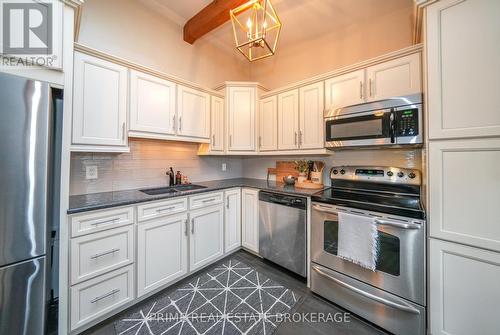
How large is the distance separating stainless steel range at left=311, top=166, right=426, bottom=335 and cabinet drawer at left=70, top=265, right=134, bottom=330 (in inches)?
67.5

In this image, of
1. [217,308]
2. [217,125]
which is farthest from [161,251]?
[217,125]

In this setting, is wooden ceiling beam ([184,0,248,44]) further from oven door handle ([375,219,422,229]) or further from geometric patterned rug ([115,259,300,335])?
geometric patterned rug ([115,259,300,335])

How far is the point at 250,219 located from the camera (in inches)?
102

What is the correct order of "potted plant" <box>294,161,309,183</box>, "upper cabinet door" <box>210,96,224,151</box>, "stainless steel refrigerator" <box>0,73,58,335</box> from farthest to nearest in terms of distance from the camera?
"upper cabinet door" <box>210,96,224,151</box> → "potted plant" <box>294,161,309,183</box> → "stainless steel refrigerator" <box>0,73,58,335</box>

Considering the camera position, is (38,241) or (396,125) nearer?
(38,241)

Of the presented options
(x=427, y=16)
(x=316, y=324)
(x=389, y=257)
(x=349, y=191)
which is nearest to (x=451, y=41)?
(x=427, y=16)

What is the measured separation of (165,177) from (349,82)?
8.10 ft

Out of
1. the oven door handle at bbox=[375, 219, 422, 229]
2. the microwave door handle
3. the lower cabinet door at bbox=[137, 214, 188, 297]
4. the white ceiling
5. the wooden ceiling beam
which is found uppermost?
the white ceiling

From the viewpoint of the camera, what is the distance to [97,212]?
4.90ft

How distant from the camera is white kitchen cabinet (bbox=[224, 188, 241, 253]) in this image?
99.6 inches

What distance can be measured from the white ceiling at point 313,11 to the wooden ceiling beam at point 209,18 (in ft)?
0.29

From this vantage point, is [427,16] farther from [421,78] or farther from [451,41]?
[421,78]

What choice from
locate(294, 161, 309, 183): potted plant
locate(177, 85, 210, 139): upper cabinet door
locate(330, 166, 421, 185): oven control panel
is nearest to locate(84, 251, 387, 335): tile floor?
locate(294, 161, 309, 183): potted plant

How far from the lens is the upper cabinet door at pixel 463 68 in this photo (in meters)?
1.15
